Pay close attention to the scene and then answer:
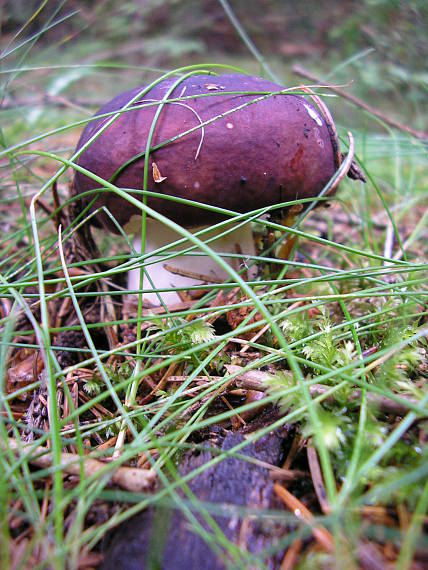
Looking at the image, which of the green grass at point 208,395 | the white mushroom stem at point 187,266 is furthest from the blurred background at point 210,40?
the green grass at point 208,395

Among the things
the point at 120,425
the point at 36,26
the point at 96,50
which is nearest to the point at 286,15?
the point at 96,50

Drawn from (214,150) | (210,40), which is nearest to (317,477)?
(214,150)

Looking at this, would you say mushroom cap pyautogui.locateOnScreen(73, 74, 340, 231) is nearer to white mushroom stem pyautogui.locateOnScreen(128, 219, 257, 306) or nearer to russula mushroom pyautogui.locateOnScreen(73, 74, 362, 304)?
russula mushroom pyautogui.locateOnScreen(73, 74, 362, 304)

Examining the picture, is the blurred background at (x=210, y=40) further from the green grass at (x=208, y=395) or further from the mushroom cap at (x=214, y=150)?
the green grass at (x=208, y=395)

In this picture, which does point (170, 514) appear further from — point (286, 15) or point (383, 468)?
point (286, 15)

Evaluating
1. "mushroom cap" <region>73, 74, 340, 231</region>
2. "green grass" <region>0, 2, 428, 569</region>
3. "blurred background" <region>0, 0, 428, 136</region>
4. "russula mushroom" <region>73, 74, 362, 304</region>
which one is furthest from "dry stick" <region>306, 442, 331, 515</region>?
"blurred background" <region>0, 0, 428, 136</region>

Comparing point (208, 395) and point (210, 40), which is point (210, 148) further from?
point (210, 40)

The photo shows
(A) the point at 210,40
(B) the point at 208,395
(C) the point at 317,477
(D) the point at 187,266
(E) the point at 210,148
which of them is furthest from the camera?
(A) the point at 210,40
